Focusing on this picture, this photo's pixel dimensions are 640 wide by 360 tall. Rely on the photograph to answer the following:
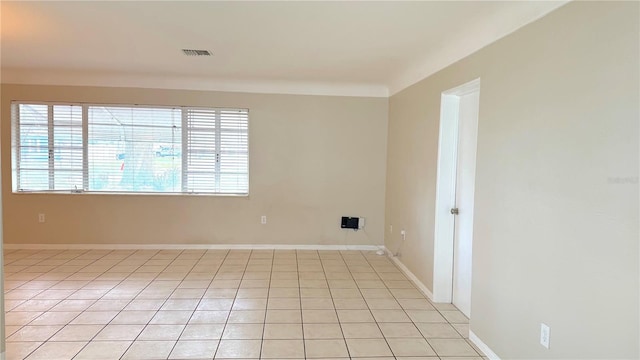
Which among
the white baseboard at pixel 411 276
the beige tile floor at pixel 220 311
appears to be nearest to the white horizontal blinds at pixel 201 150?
the beige tile floor at pixel 220 311

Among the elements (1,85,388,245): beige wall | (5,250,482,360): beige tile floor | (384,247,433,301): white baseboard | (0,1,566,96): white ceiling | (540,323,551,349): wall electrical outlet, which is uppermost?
(0,1,566,96): white ceiling

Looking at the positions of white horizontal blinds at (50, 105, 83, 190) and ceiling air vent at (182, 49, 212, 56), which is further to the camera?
white horizontal blinds at (50, 105, 83, 190)

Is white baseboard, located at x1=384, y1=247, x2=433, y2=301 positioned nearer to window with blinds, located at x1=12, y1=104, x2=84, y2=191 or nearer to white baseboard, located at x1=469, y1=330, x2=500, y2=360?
white baseboard, located at x1=469, y1=330, x2=500, y2=360

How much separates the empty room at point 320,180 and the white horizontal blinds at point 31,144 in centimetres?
3

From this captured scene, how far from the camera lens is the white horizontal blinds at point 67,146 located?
4.79m

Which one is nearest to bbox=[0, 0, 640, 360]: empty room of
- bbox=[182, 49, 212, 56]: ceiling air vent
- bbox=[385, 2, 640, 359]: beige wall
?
bbox=[385, 2, 640, 359]: beige wall

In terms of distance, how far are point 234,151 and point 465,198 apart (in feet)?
10.4

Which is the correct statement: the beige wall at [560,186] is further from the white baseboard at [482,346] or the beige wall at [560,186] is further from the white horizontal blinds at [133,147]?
the white horizontal blinds at [133,147]

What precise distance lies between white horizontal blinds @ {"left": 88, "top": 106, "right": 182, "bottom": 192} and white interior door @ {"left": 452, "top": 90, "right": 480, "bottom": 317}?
3.63 meters

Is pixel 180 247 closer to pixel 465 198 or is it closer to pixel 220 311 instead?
pixel 220 311

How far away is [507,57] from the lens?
2.25 m

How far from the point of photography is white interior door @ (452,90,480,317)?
9.99ft

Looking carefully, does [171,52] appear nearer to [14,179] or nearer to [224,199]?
[224,199]

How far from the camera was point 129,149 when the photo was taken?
4.87 m
